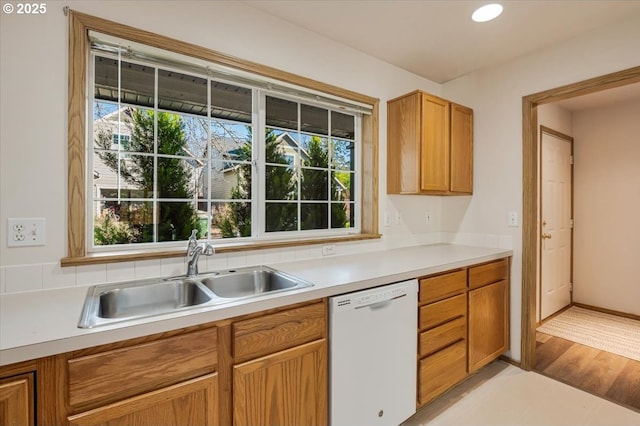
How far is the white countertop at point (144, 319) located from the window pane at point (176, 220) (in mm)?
478

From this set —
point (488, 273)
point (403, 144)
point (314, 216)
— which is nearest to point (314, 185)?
point (314, 216)

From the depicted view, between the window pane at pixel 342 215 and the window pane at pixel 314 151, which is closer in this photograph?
the window pane at pixel 314 151

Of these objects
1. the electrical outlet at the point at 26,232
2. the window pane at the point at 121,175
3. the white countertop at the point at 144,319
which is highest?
the window pane at the point at 121,175

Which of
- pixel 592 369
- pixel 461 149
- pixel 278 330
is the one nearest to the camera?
pixel 278 330

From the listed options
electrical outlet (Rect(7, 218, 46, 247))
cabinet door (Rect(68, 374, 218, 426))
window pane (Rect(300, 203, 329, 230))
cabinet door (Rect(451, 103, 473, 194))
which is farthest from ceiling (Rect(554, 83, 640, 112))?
electrical outlet (Rect(7, 218, 46, 247))

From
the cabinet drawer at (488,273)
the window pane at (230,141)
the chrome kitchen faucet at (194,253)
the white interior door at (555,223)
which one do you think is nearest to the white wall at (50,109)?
the chrome kitchen faucet at (194,253)

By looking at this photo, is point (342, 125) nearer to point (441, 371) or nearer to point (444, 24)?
point (444, 24)

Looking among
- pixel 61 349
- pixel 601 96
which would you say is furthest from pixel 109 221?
pixel 601 96

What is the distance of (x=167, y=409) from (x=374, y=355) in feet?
3.17

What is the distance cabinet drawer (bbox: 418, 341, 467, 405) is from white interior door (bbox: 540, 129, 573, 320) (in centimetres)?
183

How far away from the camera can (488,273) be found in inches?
92.2

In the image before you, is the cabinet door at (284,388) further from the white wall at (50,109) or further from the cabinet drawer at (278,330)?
the white wall at (50,109)

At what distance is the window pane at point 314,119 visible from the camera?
2305 mm

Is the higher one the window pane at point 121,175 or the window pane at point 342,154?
the window pane at point 342,154
